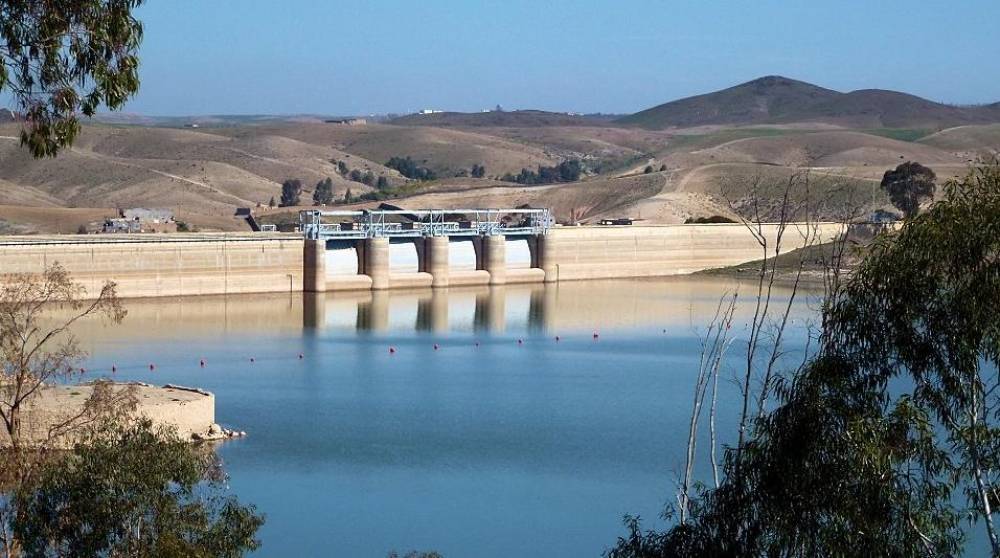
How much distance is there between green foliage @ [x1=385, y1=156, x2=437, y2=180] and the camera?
147875 millimetres

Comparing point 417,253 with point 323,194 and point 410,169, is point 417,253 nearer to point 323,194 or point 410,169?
point 323,194

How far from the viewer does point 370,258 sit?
2301 inches

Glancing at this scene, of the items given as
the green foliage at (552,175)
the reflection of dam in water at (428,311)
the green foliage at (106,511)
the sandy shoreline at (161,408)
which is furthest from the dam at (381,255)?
the green foliage at (552,175)

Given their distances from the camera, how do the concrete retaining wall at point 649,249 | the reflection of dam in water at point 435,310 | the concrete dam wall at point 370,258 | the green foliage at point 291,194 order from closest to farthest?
the reflection of dam in water at point 435,310 → the concrete dam wall at point 370,258 → the concrete retaining wall at point 649,249 → the green foliage at point 291,194

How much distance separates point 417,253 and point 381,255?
9.56 feet

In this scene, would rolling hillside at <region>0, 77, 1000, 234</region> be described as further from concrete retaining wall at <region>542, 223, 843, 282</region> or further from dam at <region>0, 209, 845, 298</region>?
dam at <region>0, 209, 845, 298</region>

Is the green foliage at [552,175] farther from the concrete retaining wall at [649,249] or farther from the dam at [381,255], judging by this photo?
the dam at [381,255]

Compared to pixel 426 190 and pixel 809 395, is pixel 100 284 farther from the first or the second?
pixel 426 190

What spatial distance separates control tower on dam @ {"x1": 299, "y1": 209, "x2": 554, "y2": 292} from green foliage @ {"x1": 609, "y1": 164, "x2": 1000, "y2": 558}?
46.0 metres

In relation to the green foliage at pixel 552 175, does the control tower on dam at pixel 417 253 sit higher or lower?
lower

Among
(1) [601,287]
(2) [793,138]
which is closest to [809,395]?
(1) [601,287]

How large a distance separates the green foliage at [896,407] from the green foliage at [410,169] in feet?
442

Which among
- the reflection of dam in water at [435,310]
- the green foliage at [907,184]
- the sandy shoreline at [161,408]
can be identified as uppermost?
the green foliage at [907,184]

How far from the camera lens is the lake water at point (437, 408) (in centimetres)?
2225
